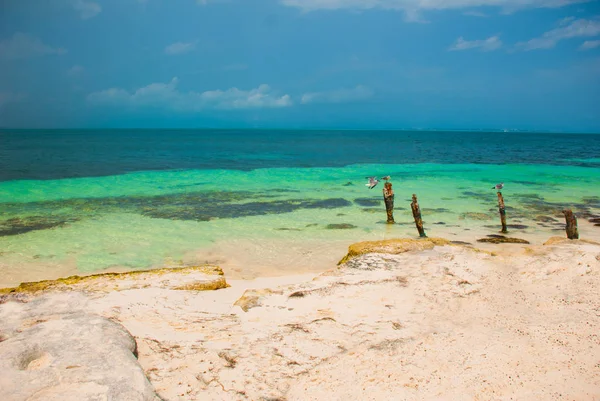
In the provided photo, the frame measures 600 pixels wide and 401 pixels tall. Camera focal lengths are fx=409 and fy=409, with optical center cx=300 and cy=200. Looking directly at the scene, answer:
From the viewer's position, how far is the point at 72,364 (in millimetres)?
4066

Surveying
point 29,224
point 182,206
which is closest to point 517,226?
point 182,206

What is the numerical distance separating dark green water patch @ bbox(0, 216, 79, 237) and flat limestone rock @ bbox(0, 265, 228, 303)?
8415mm

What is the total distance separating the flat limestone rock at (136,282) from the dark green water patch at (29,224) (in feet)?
27.6

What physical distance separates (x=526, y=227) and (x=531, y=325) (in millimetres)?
11319

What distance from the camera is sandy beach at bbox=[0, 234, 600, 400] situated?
4.41 m

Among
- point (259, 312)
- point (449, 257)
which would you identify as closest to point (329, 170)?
point (449, 257)

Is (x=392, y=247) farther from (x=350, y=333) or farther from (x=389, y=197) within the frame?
(x=389, y=197)

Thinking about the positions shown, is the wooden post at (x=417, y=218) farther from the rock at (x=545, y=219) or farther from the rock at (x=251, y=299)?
the rock at (x=251, y=299)

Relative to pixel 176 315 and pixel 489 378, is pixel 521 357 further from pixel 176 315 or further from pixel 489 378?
pixel 176 315

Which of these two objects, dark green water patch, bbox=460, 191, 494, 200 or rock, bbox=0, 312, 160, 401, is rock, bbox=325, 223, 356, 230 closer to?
dark green water patch, bbox=460, 191, 494, 200

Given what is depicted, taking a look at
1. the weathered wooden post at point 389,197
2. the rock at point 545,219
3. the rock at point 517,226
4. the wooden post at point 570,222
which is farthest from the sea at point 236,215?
the wooden post at point 570,222

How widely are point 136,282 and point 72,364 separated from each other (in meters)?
4.06

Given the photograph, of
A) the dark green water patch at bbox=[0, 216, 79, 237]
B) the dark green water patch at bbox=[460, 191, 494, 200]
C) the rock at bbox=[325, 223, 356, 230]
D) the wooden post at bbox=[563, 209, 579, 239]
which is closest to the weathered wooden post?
the rock at bbox=[325, 223, 356, 230]

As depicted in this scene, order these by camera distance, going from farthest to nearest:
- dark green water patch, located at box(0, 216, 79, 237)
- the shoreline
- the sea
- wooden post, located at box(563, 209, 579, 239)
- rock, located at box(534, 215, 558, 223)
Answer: rock, located at box(534, 215, 558, 223) → dark green water patch, located at box(0, 216, 79, 237) → wooden post, located at box(563, 209, 579, 239) → the sea → the shoreline
